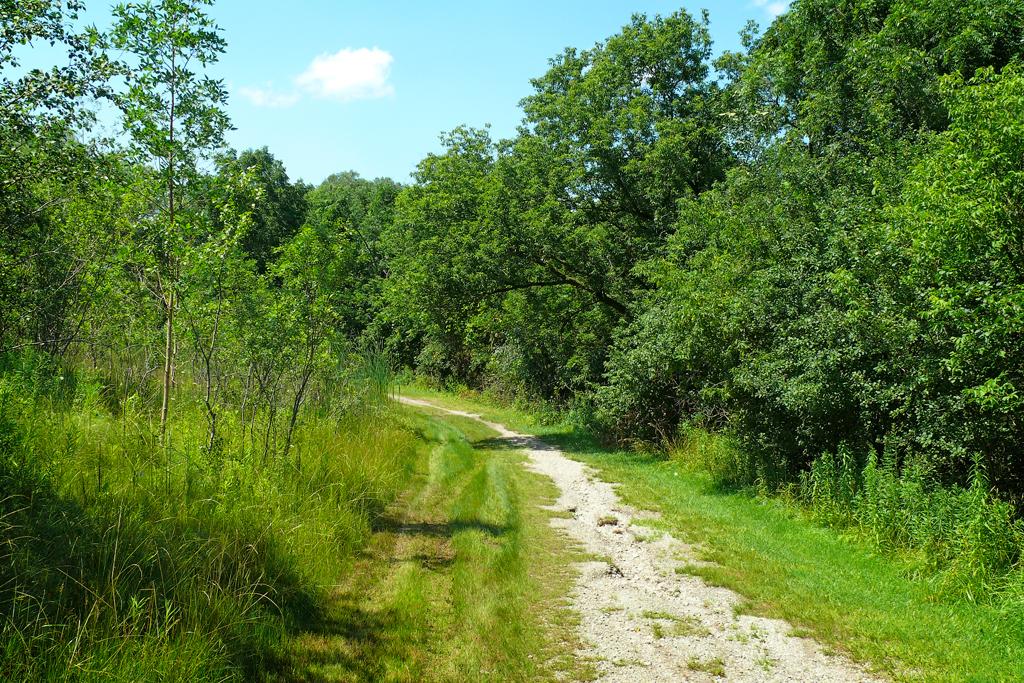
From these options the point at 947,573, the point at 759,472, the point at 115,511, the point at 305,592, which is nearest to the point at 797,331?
the point at 759,472

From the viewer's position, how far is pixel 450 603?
6.61m

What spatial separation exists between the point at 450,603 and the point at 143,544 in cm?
279

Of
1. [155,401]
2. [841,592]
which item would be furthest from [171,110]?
[841,592]

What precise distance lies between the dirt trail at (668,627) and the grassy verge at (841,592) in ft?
0.94

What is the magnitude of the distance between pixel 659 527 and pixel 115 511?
22.5 ft

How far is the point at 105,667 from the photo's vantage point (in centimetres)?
403

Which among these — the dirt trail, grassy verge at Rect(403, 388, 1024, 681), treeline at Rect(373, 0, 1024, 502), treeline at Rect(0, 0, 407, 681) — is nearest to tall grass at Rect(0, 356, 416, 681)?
treeline at Rect(0, 0, 407, 681)

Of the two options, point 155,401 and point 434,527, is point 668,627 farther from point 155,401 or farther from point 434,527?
point 155,401

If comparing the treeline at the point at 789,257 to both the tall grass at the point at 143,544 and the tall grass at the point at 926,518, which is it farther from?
the tall grass at the point at 143,544

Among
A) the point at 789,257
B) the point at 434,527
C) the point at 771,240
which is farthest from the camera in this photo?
the point at 771,240

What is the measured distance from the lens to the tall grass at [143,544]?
13.9ft

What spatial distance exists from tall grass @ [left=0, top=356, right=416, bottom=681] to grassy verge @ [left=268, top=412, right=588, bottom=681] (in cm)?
36

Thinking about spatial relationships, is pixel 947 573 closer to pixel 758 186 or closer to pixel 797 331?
pixel 797 331

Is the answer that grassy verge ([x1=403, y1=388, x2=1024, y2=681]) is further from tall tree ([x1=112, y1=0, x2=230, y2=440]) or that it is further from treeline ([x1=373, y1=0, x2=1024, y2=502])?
tall tree ([x1=112, y1=0, x2=230, y2=440])
